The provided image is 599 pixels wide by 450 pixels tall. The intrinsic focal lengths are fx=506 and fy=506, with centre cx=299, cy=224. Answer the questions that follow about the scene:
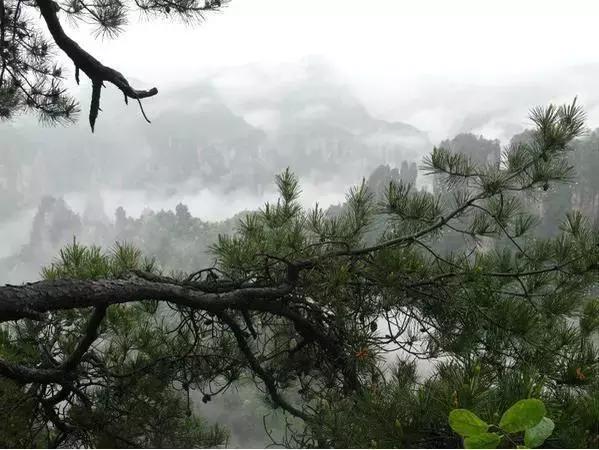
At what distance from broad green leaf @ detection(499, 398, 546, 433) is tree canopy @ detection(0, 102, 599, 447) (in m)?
0.47

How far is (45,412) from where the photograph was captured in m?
1.23

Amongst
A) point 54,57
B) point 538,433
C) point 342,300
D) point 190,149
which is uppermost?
point 190,149

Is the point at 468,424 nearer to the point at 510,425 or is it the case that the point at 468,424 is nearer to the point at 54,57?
the point at 510,425

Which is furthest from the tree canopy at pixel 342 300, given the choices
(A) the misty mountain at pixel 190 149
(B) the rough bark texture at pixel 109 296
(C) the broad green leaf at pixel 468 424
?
(A) the misty mountain at pixel 190 149

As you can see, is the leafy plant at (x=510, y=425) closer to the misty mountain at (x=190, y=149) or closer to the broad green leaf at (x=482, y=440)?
the broad green leaf at (x=482, y=440)

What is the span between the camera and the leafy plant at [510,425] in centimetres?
21

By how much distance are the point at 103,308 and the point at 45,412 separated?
0.46 meters

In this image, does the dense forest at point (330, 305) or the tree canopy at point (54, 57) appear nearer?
the dense forest at point (330, 305)

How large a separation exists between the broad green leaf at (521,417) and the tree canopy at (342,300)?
0.47 meters

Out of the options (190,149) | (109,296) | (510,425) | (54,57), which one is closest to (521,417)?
(510,425)

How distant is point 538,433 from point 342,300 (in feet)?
2.85

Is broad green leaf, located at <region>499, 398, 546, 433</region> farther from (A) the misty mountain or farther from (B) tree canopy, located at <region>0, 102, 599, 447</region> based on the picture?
(A) the misty mountain

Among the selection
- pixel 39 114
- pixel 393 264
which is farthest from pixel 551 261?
pixel 39 114

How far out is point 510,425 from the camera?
21 cm
